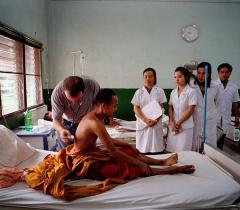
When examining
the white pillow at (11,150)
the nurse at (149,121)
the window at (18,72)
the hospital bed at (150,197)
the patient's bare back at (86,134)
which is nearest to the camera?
the hospital bed at (150,197)

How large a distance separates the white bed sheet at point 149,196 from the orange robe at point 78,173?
5cm

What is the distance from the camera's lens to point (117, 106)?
3.99 metres

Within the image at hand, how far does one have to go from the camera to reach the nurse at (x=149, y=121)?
10.6 ft

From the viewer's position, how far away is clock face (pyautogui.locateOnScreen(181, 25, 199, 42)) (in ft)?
16.4

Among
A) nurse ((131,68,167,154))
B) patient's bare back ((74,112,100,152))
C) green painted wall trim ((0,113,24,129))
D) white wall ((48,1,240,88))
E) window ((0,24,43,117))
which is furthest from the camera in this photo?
white wall ((48,1,240,88))

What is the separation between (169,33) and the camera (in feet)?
16.5

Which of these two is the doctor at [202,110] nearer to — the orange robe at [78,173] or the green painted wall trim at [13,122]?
the orange robe at [78,173]

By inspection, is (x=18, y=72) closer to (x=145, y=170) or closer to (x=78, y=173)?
(x=78, y=173)

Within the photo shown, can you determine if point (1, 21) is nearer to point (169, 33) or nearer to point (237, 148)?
point (169, 33)

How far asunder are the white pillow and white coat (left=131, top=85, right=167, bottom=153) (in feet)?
4.78

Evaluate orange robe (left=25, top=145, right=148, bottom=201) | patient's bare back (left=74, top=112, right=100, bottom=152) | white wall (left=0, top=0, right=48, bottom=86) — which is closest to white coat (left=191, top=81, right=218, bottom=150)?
orange robe (left=25, top=145, right=148, bottom=201)

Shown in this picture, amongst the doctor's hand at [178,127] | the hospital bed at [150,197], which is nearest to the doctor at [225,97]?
the doctor's hand at [178,127]

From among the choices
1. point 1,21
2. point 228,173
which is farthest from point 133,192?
point 1,21

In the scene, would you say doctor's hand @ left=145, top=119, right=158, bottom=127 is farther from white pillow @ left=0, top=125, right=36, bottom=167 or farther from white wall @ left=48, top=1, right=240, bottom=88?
white wall @ left=48, top=1, right=240, bottom=88
